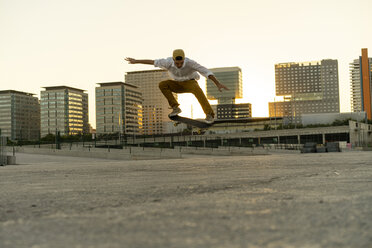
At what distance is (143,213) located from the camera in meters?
2.73

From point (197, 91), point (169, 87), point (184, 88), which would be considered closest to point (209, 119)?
point (197, 91)

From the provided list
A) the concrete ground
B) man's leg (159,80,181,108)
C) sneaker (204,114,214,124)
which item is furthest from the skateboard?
the concrete ground

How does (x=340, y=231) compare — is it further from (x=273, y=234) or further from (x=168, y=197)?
(x=168, y=197)

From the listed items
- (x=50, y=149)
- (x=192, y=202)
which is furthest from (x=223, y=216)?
(x=50, y=149)

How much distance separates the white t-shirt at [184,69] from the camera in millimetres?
10927

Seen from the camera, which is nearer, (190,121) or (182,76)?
(182,76)

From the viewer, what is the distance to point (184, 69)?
11.1m

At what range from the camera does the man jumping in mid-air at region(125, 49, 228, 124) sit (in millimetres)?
10836

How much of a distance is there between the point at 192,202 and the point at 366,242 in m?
1.68

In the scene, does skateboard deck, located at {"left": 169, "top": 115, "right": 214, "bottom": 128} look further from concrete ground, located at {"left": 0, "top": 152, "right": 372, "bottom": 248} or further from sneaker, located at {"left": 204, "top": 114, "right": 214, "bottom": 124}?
concrete ground, located at {"left": 0, "top": 152, "right": 372, "bottom": 248}

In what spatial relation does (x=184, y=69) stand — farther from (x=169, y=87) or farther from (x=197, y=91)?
(x=169, y=87)

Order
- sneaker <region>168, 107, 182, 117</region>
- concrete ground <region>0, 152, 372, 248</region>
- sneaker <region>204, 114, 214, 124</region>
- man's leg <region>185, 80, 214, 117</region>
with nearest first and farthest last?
1. concrete ground <region>0, 152, 372, 248</region>
2. man's leg <region>185, 80, 214, 117</region>
3. sneaker <region>204, 114, 214, 124</region>
4. sneaker <region>168, 107, 182, 117</region>

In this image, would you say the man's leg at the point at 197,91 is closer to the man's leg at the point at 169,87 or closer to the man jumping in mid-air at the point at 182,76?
the man jumping in mid-air at the point at 182,76

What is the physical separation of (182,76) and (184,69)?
349mm
